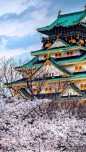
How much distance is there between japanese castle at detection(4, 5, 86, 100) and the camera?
51.2 meters

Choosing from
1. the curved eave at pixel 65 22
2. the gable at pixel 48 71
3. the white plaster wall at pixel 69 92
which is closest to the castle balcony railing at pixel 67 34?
the curved eave at pixel 65 22

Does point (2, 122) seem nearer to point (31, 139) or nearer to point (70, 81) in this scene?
point (31, 139)

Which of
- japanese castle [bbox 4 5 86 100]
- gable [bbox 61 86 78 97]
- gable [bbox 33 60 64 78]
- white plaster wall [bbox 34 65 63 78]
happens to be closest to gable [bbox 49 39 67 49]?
japanese castle [bbox 4 5 86 100]

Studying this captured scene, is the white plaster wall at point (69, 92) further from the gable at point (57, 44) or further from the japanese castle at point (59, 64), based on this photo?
the gable at point (57, 44)

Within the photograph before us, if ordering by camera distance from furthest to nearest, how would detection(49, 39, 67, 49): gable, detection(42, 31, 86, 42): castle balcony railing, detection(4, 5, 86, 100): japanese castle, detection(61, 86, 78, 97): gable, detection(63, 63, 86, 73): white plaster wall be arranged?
detection(49, 39, 67, 49): gable, detection(42, 31, 86, 42): castle balcony railing, detection(63, 63, 86, 73): white plaster wall, detection(4, 5, 86, 100): japanese castle, detection(61, 86, 78, 97): gable

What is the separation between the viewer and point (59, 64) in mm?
54375

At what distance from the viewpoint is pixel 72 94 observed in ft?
166

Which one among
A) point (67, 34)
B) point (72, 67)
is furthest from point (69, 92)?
point (67, 34)

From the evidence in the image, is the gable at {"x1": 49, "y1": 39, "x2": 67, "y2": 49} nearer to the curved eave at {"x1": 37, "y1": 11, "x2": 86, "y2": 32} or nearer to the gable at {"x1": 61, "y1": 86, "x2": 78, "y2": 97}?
the curved eave at {"x1": 37, "y1": 11, "x2": 86, "y2": 32}

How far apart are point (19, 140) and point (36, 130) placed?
1.45 meters

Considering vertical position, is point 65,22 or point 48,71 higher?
point 65,22

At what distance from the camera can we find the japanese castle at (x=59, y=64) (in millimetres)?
51156

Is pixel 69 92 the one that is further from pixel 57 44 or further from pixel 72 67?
pixel 57 44

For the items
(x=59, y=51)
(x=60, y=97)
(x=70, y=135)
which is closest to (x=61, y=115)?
(x=70, y=135)
